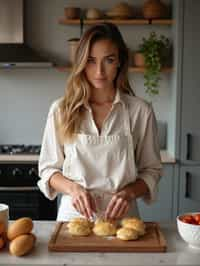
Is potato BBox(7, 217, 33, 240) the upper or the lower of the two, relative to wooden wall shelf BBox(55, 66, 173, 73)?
lower

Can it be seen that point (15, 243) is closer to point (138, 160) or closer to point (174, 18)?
point (138, 160)

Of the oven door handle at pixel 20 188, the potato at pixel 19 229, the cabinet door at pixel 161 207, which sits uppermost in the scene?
the potato at pixel 19 229

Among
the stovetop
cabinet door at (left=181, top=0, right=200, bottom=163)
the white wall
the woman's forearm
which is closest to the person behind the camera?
the woman's forearm

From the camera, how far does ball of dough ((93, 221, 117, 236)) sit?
51.8 inches

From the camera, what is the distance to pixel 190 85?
2850 millimetres

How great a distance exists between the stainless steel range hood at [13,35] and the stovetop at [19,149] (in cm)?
60

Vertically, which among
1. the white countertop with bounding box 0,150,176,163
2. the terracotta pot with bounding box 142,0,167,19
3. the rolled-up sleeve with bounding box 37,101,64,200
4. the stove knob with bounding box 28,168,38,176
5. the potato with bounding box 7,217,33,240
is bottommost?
the stove knob with bounding box 28,168,38,176

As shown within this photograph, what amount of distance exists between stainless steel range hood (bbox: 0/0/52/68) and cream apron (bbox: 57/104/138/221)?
1608 millimetres

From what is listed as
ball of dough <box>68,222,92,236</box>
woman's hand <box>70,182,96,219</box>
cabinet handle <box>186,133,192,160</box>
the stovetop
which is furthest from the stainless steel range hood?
ball of dough <box>68,222,92,236</box>

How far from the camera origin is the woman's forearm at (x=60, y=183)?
1523mm

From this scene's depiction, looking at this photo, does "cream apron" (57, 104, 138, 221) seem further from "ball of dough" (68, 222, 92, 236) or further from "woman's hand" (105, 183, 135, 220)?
"ball of dough" (68, 222, 92, 236)

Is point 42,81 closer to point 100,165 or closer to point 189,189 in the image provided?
point 189,189

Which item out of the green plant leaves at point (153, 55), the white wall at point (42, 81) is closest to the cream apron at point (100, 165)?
the green plant leaves at point (153, 55)

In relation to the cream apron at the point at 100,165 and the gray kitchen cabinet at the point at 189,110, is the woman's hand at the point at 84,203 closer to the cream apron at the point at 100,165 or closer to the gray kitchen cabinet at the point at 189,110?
the cream apron at the point at 100,165
